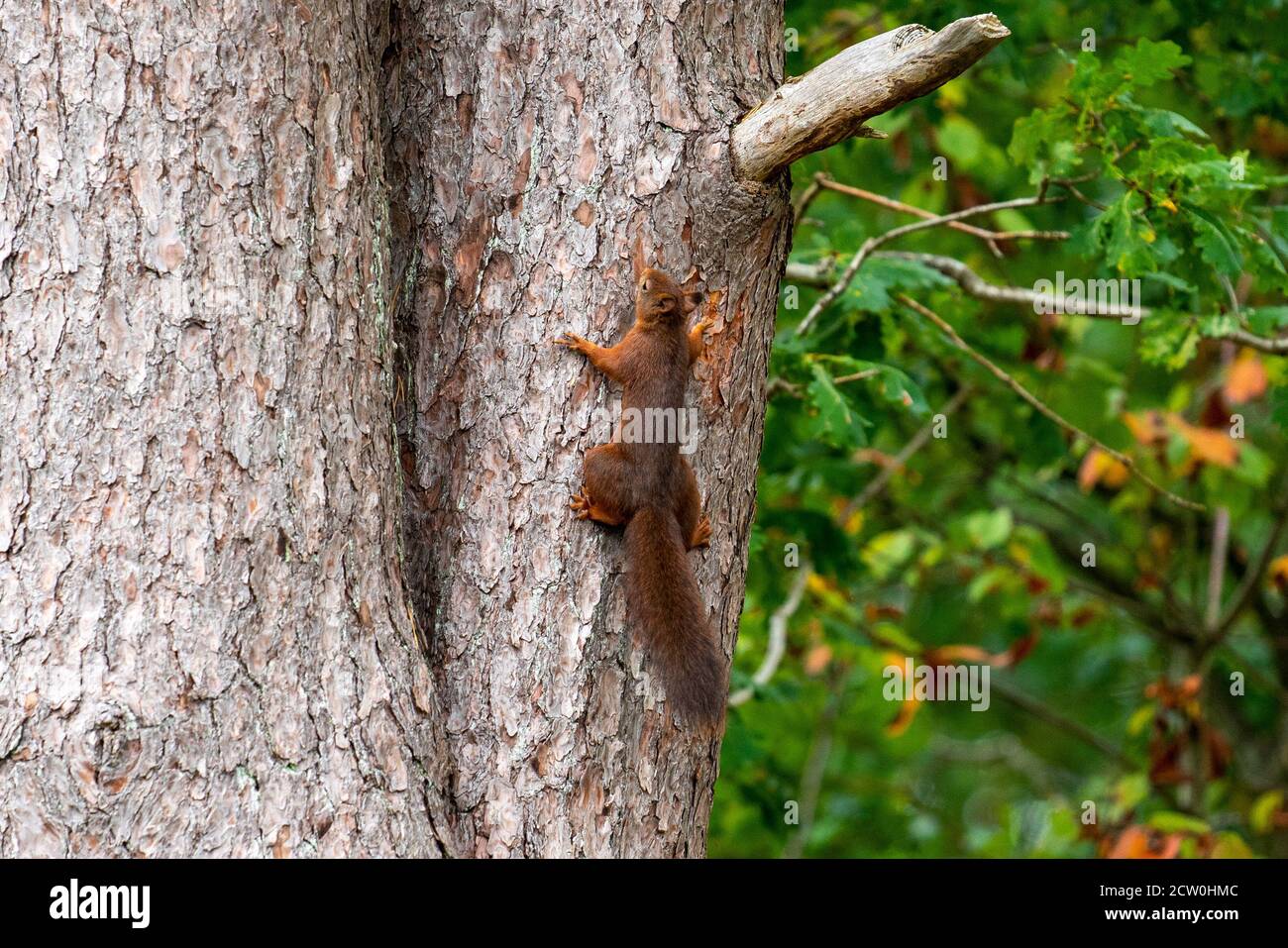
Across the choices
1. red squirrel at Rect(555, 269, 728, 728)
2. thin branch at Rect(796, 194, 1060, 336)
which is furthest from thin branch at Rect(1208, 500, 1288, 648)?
red squirrel at Rect(555, 269, 728, 728)

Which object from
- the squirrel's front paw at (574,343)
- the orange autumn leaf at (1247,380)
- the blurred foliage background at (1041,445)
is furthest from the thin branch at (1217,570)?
the squirrel's front paw at (574,343)

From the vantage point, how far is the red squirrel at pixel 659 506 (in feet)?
9.46

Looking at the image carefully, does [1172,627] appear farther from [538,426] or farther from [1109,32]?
[538,426]

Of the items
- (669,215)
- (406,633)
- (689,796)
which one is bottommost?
(689,796)

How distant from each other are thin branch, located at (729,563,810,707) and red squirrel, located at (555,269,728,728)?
2.64 m

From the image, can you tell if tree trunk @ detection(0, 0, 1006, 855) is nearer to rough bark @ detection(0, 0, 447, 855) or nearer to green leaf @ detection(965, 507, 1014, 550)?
rough bark @ detection(0, 0, 447, 855)

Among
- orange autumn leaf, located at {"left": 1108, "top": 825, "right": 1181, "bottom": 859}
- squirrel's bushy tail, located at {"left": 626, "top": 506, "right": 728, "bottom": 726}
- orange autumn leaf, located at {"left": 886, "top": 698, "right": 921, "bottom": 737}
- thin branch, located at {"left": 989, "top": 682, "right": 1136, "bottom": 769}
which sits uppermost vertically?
squirrel's bushy tail, located at {"left": 626, "top": 506, "right": 728, "bottom": 726}

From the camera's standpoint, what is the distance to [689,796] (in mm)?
2934

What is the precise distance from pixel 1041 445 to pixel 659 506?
3547 mm

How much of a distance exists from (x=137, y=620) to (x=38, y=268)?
0.69 metres

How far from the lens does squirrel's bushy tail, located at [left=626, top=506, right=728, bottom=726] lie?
9.44ft

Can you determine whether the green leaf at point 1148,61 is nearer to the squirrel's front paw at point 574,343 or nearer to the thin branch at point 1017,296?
the thin branch at point 1017,296

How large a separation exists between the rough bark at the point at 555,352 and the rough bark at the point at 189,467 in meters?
0.20

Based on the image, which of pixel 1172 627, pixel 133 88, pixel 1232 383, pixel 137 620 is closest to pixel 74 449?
pixel 137 620
